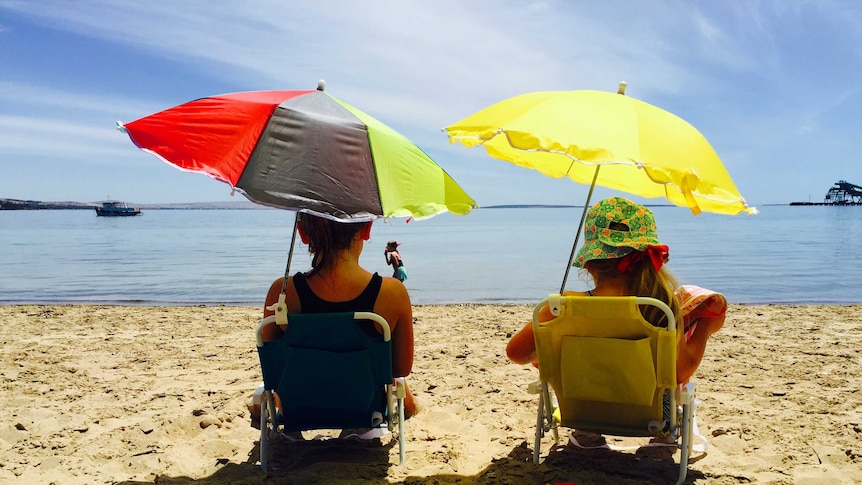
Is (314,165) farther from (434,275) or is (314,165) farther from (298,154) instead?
(434,275)

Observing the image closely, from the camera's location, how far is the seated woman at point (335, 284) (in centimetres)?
294

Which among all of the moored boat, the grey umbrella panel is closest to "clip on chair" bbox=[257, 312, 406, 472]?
the grey umbrella panel

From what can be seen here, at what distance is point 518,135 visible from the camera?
279 cm

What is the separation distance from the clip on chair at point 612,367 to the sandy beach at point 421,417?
0.37 m

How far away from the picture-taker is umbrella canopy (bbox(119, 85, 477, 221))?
2627mm

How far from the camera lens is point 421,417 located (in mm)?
4211

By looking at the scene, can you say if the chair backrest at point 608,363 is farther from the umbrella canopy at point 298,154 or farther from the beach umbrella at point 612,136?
the umbrella canopy at point 298,154

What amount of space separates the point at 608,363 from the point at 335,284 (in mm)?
1364

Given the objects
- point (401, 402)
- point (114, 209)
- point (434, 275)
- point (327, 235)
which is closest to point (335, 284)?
point (327, 235)

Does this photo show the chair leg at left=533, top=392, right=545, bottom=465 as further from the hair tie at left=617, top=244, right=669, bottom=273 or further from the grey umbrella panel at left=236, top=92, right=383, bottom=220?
the grey umbrella panel at left=236, top=92, right=383, bottom=220

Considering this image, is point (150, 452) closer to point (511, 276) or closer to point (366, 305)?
point (366, 305)

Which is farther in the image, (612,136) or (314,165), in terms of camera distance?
(612,136)

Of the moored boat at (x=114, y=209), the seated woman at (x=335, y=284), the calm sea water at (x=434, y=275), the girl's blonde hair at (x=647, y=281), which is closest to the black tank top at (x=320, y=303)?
the seated woman at (x=335, y=284)

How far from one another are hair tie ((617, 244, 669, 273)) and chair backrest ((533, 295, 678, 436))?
23cm
